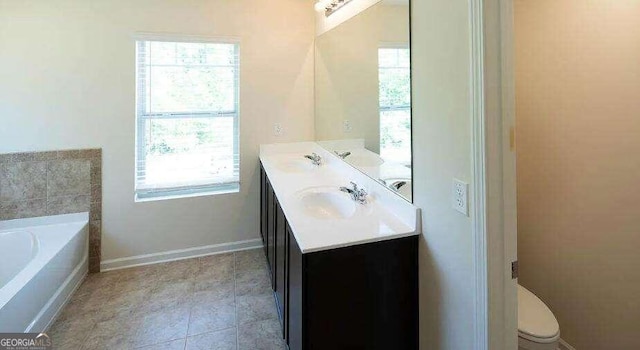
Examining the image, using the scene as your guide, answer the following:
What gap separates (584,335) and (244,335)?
6.61 ft

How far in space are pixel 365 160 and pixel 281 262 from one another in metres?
0.88

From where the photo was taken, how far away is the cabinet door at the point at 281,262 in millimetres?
1758

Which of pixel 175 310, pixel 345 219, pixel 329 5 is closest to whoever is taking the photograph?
pixel 345 219

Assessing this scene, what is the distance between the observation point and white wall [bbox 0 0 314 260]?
8.36 ft

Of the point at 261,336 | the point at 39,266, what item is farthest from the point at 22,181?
the point at 261,336

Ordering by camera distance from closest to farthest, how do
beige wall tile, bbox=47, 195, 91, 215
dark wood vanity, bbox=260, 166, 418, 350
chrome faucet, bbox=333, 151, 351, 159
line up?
dark wood vanity, bbox=260, 166, 418, 350, chrome faucet, bbox=333, 151, 351, 159, beige wall tile, bbox=47, 195, 91, 215

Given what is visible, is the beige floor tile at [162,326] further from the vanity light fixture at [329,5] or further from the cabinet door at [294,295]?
the vanity light fixture at [329,5]

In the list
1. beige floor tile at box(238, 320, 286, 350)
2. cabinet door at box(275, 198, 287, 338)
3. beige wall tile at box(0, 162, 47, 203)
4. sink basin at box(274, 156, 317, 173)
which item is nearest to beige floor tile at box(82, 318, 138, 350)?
beige floor tile at box(238, 320, 286, 350)

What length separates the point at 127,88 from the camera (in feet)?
9.15

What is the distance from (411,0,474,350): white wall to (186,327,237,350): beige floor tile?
3.85ft

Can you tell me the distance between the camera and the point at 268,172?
263 centimetres

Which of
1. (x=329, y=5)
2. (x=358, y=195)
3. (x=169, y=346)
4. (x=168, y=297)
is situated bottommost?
(x=169, y=346)

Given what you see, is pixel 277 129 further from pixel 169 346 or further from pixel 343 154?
pixel 169 346

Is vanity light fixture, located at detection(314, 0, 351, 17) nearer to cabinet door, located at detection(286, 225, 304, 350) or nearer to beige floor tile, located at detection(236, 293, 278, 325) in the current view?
cabinet door, located at detection(286, 225, 304, 350)
